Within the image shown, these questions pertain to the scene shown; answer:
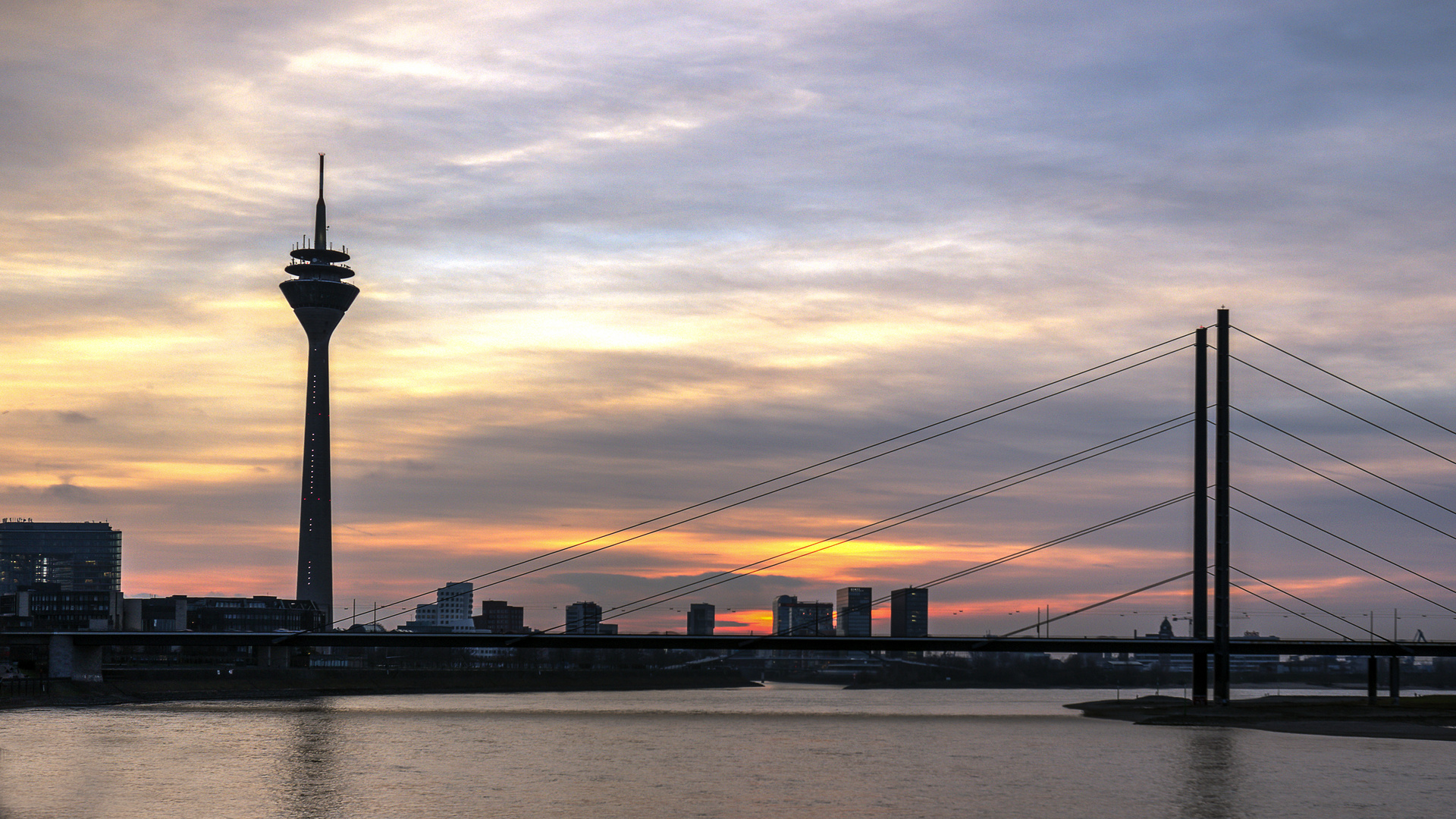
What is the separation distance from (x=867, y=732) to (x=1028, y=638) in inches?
834

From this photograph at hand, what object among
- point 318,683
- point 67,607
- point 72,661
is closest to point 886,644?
point 72,661

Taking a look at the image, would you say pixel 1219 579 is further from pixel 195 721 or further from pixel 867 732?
pixel 195 721

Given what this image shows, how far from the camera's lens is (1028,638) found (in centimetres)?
9156

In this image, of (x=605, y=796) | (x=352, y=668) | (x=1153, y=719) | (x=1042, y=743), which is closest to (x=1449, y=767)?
(x=1042, y=743)

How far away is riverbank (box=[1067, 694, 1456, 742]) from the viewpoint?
72.4 metres

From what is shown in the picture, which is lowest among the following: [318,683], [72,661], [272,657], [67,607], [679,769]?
[318,683]

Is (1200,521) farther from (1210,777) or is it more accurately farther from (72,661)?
(72,661)

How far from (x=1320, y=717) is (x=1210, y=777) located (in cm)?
3605

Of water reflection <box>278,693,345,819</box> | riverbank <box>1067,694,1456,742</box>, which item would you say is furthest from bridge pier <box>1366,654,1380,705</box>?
water reflection <box>278,693,345,819</box>

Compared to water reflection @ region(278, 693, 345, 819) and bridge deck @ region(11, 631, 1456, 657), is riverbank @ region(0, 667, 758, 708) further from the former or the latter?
water reflection @ region(278, 693, 345, 819)

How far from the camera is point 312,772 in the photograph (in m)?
49.3

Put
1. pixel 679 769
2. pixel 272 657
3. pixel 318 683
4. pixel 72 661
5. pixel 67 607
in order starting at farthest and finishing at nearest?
pixel 67 607 → pixel 272 657 → pixel 318 683 → pixel 72 661 → pixel 679 769

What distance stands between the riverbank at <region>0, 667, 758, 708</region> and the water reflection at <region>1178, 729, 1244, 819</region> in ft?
229

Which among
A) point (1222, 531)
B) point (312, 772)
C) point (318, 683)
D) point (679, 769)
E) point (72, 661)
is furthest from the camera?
point (318, 683)
